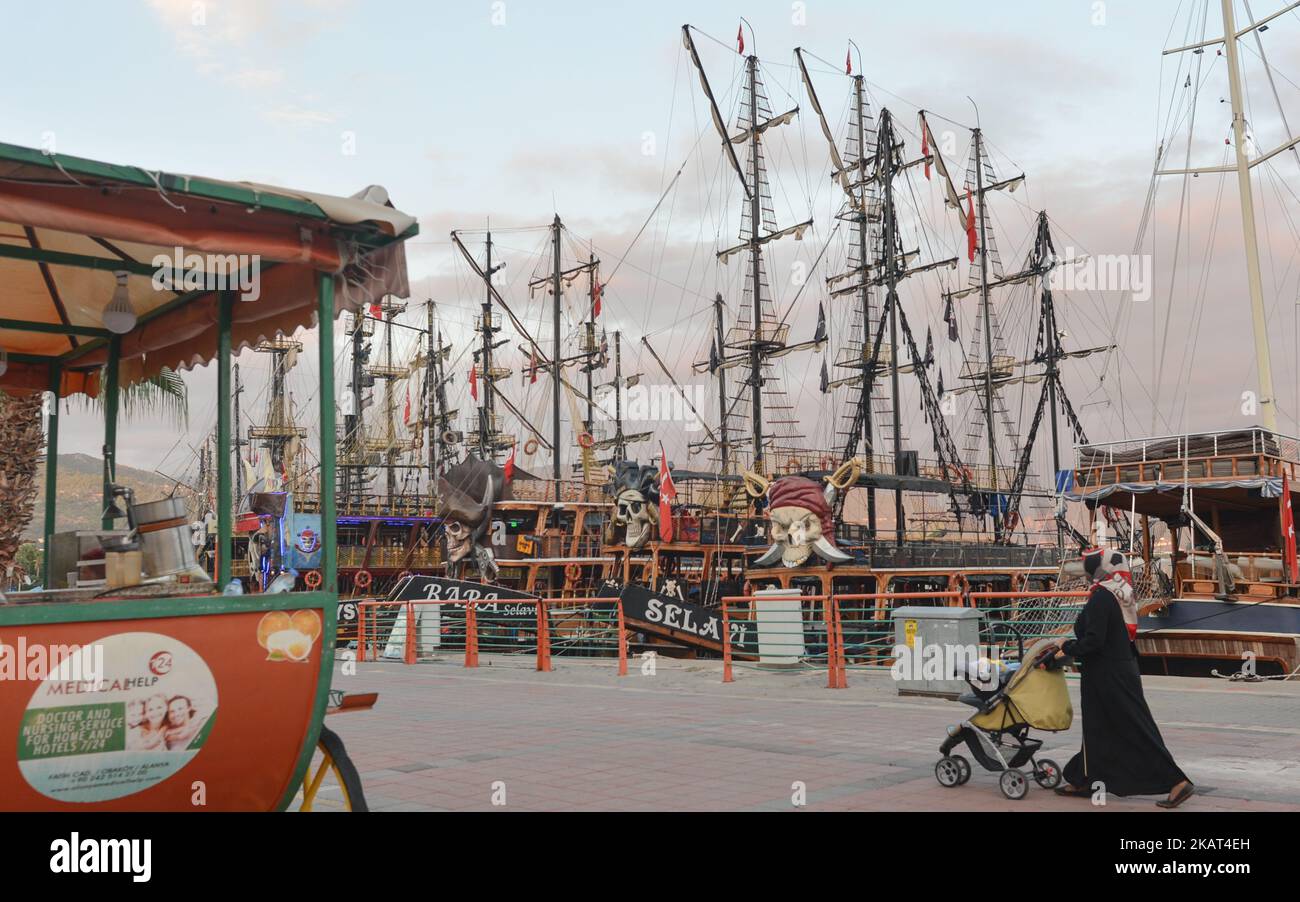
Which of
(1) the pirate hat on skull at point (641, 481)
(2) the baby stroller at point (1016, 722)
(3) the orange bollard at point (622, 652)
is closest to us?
(2) the baby stroller at point (1016, 722)

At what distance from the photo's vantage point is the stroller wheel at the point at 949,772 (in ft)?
24.3

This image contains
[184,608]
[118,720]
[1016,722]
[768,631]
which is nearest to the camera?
[118,720]

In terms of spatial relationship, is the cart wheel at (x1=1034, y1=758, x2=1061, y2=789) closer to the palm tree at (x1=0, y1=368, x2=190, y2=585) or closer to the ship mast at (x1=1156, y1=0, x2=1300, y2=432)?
the palm tree at (x1=0, y1=368, x2=190, y2=585)

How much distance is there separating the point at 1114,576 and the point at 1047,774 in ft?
4.72

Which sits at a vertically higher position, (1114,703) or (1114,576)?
(1114,576)

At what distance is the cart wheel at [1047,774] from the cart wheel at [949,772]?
51 cm

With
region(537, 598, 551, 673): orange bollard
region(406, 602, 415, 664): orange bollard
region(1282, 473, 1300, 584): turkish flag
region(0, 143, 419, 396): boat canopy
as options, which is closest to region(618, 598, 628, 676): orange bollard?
region(537, 598, 551, 673): orange bollard

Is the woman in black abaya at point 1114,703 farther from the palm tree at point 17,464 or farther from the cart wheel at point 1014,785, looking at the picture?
the palm tree at point 17,464

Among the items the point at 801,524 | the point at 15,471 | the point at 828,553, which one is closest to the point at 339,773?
the point at 15,471

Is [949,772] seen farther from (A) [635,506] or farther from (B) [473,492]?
(B) [473,492]

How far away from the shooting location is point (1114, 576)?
698 cm

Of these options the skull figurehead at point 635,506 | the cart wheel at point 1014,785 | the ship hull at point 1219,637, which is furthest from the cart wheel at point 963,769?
the skull figurehead at point 635,506

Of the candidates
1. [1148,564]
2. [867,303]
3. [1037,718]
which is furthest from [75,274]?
[867,303]
